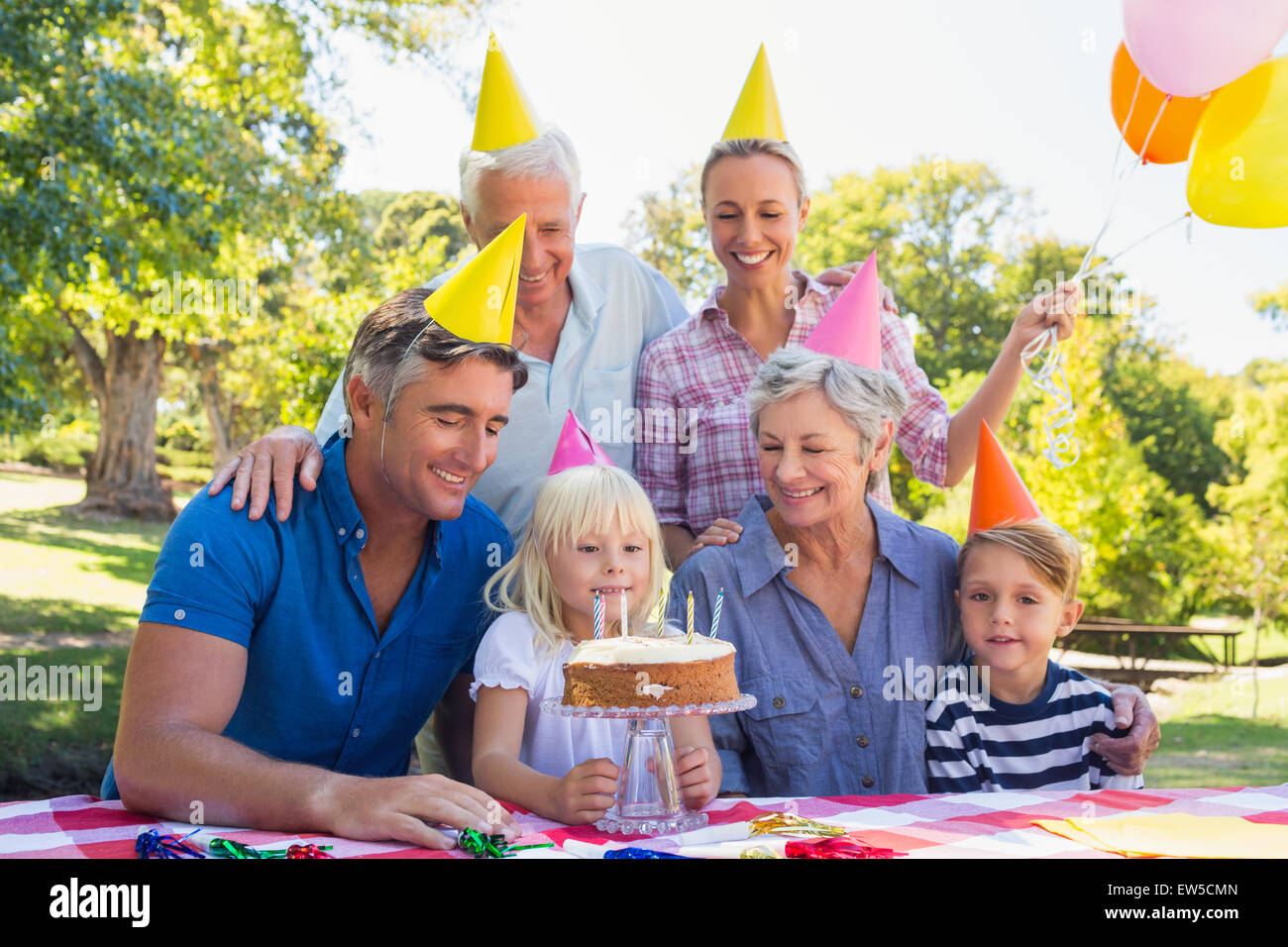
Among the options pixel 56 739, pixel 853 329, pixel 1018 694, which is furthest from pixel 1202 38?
pixel 56 739

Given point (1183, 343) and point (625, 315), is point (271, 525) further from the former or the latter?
point (1183, 343)

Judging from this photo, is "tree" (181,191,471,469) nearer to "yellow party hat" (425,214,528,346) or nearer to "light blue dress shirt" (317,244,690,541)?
"light blue dress shirt" (317,244,690,541)

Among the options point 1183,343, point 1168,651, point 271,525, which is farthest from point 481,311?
point 1183,343

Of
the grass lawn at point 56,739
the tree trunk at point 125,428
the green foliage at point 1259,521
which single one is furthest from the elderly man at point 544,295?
the tree trunk at point 125,428

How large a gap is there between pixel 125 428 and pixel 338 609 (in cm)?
2297

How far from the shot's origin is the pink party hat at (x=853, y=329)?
3.34 meters

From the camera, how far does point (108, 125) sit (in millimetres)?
7895

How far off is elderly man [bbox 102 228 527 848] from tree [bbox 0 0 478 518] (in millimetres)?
5722

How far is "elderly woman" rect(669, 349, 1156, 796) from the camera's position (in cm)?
316

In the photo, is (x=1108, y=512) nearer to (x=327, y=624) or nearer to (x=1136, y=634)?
(x=1136, y=634)

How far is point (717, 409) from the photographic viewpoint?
4.04 m

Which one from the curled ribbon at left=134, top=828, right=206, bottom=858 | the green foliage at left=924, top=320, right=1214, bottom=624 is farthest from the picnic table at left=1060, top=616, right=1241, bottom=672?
the curled ribbon at left=134, top=828, right=206, bottom=858

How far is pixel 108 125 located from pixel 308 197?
637cm

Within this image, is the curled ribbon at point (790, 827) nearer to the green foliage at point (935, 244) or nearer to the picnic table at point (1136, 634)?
the picnic table at point (1136, 634)
